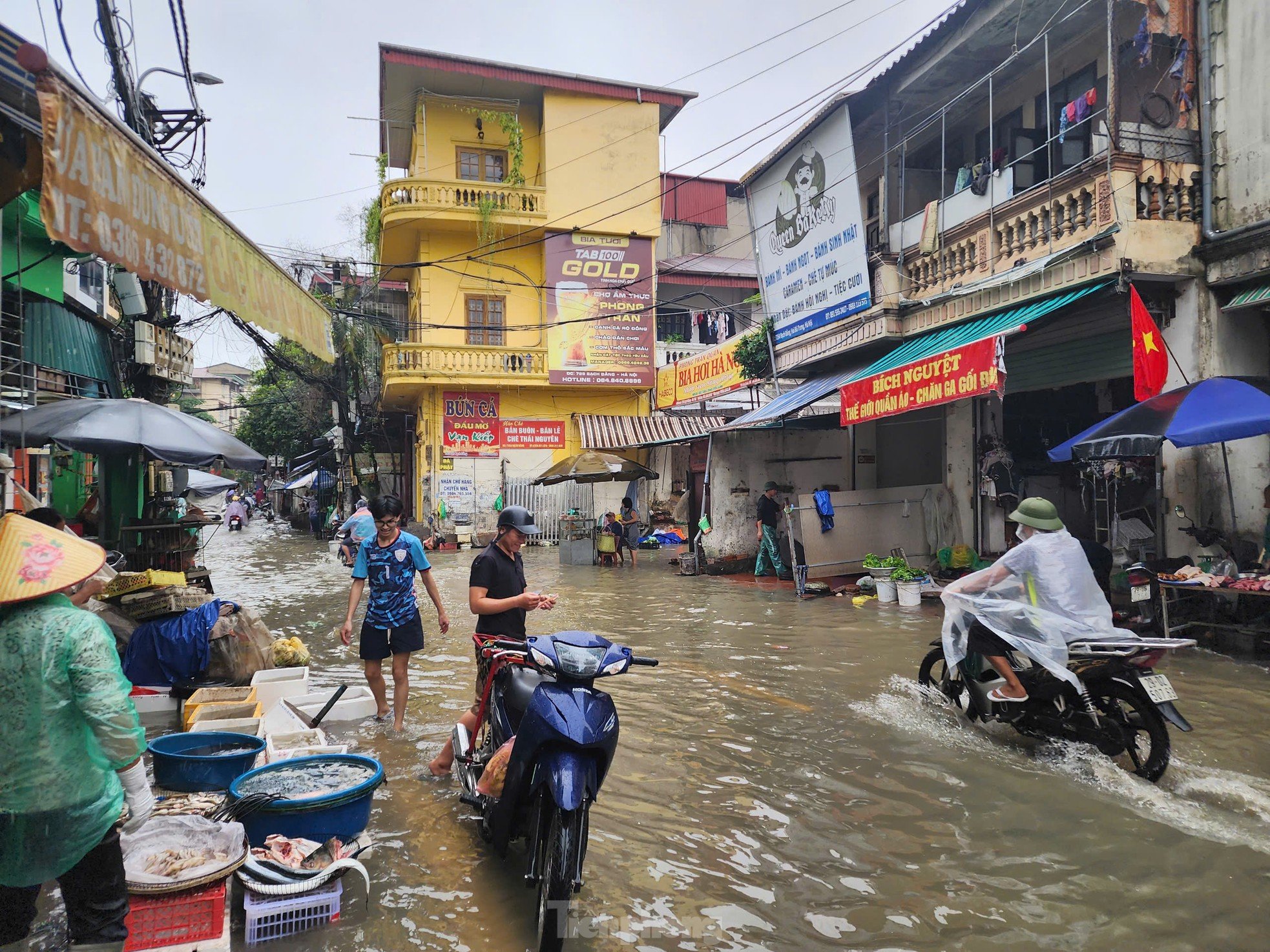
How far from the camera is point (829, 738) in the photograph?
210 inches

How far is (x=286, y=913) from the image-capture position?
297 centimetres

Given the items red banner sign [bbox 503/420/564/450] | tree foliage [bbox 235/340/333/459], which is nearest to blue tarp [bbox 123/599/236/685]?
Result: red banner sign [bbox 503/420/564/450]

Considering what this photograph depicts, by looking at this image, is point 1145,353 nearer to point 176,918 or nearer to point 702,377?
point 176,918

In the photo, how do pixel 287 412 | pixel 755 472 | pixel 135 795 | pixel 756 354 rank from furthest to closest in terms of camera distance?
pixel 287 412 < pixel 756 354 < pixel 755 472 < pixel 135 795

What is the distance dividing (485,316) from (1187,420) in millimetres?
19634

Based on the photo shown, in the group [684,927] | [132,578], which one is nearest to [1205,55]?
[684,927]

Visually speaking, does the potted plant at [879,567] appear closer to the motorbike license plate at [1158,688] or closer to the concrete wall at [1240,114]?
the concrete wall at [1240,114]

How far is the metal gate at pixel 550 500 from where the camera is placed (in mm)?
22469

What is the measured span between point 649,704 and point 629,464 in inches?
470

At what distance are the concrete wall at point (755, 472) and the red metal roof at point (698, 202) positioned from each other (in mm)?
17385

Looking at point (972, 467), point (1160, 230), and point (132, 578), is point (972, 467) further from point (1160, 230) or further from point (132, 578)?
point (132, 578)

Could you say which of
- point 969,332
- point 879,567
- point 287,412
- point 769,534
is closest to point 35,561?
point 969,332

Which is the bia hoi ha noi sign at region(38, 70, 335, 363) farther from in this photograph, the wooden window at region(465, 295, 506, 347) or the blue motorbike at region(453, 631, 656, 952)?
the wooden window at region(465, 295, 506, 347)

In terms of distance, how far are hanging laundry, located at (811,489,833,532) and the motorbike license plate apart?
7984mm
